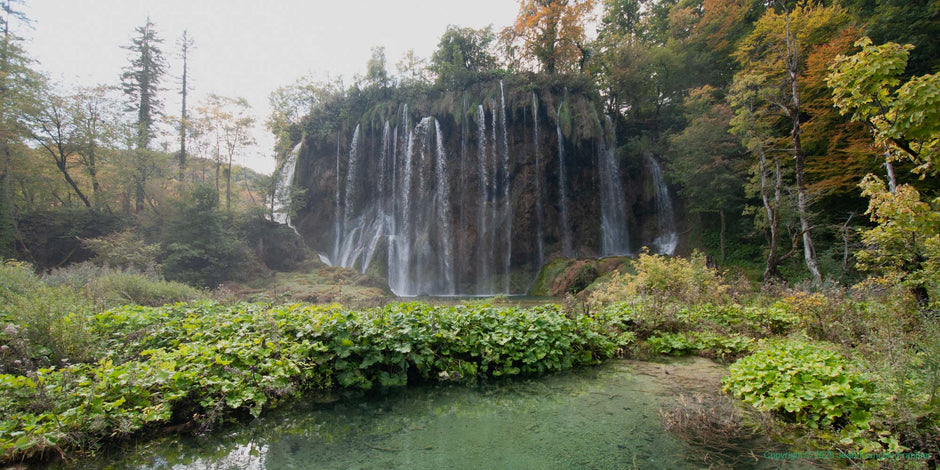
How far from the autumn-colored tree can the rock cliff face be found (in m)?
3.33

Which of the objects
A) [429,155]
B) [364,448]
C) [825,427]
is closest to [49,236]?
[429,155]

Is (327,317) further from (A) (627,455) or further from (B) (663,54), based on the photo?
(B) (663,54)

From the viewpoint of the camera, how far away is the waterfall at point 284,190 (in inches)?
957

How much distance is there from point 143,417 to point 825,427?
5.31 metres

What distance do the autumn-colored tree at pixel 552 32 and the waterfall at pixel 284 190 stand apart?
55.1 feet

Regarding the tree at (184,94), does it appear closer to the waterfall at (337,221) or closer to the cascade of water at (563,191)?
the waterfall at (337,221)

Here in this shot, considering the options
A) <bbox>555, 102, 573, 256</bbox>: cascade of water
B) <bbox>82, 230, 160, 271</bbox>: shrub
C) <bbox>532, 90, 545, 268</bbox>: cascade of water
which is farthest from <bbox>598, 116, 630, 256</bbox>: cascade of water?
<bbox>82, 230, 160, 271</bbox>: shrub

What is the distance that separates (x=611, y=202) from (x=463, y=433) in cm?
2090

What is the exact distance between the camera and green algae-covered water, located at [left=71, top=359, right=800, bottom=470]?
Result: 2935 mm

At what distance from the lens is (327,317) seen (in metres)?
4.51

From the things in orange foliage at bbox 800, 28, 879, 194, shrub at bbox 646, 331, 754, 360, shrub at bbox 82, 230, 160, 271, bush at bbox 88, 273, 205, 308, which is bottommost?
shrub at bbox 646, 331, 754, 360

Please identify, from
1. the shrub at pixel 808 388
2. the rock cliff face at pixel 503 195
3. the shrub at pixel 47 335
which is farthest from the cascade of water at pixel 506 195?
the shrub at pixel 47 335

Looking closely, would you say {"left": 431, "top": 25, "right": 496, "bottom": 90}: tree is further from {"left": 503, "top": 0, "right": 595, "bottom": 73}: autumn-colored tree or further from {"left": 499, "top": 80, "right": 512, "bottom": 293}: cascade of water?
{"left": 499, "top": 80, "right": 512, "bottom": 293}: cascade of water

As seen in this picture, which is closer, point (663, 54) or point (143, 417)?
point (143, 417)
